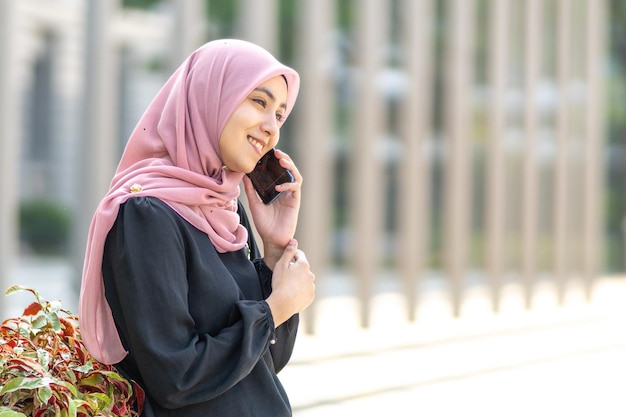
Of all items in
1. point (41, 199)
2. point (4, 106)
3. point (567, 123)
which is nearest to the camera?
point (4, 106)

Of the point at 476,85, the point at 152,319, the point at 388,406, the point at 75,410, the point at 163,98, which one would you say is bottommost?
the point at 388,406

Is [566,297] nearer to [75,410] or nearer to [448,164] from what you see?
[448,164]

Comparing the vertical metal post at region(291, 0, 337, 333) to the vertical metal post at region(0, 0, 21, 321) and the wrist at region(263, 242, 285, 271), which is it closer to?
the vertical metal post at region(0, 0, 21, 321)

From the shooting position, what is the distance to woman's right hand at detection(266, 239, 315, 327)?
1.92 metres

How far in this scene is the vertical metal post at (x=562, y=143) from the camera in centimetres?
907

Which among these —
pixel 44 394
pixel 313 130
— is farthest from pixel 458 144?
pixel 44 394

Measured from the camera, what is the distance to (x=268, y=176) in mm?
2146

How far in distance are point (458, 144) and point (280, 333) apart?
229 inches

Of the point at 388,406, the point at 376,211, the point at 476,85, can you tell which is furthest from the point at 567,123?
the point at 388,406

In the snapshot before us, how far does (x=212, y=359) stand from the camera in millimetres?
1777

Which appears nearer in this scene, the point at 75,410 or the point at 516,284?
the point at 75,410

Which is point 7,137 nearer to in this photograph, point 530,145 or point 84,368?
point 84,368

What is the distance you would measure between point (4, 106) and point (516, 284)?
5323 mm

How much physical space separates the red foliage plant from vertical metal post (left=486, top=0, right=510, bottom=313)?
6.53m
